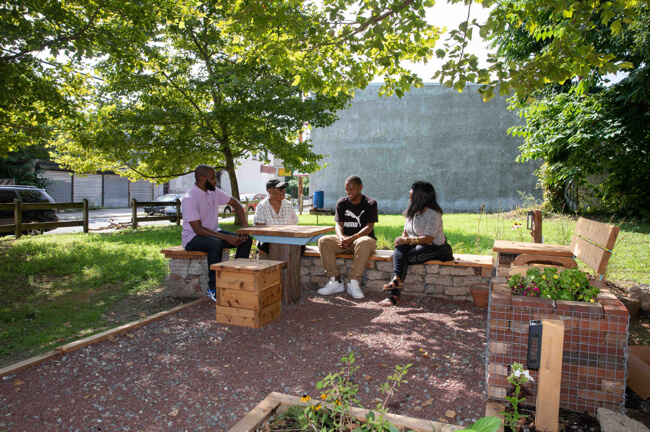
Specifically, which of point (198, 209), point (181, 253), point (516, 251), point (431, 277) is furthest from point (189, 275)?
point (516, 251)

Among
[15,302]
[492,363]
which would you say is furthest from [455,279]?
[15,302]

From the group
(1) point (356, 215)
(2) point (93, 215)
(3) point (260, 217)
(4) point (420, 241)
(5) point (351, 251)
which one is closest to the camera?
(4) point (420, 241)

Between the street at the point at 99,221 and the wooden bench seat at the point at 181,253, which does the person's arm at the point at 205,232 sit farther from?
the street at the point at 99,221

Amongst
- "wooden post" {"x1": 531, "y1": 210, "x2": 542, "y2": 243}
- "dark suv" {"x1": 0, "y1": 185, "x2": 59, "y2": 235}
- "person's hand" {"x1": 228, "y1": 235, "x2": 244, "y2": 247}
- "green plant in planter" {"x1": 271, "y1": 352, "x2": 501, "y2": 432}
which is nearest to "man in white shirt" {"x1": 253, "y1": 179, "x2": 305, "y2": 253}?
"person's hand" {"x1": 228, "y1": 235, "x2": 244, "y2": 247}

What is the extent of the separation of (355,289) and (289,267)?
3.02 ft

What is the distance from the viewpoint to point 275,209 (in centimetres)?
603

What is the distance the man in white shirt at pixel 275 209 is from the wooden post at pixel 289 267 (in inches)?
25.7

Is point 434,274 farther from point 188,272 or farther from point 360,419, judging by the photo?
point 360,419

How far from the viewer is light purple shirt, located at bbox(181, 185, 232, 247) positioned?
5.21 meters

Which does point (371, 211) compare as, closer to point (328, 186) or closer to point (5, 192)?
point (5, 192)

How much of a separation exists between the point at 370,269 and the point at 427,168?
1845 centimetres

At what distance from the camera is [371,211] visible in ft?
18.7

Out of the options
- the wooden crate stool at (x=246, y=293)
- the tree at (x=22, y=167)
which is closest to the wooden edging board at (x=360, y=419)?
the wooden crate stool at (x=246, y=293)

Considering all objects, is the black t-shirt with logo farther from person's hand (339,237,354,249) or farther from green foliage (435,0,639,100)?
green foliage (435,0,639,100)
